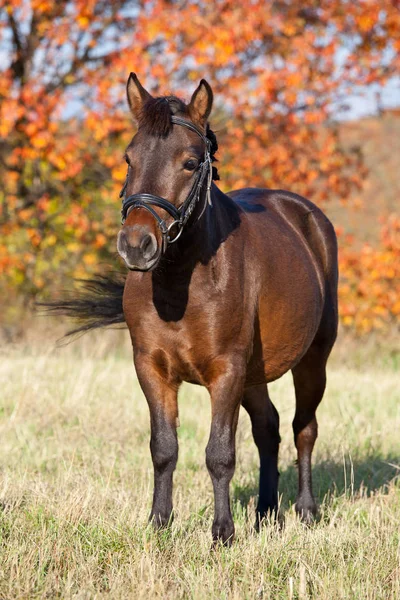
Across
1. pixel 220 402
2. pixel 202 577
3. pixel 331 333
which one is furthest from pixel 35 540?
pixel 331 333

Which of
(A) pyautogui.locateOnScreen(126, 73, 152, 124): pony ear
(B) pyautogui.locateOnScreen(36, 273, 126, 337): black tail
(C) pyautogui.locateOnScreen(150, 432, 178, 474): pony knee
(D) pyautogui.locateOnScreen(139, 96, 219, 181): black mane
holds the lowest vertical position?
(C) pyautogui.locateOnScreen(150, 432, 178, 474): pony knee

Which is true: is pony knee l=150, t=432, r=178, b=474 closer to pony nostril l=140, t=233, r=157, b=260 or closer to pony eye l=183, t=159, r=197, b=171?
pony nostril l=140, t=233, r=157, b=260

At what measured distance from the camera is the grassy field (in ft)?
10.6

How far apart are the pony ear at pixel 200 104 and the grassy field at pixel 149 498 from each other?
1952mm

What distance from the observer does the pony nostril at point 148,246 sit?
3.31m

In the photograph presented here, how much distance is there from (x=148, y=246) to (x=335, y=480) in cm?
299

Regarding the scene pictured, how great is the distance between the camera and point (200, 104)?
380 centimetres

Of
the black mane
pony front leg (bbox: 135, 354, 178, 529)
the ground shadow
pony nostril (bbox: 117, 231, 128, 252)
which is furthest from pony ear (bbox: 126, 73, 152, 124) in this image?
the ground shadow

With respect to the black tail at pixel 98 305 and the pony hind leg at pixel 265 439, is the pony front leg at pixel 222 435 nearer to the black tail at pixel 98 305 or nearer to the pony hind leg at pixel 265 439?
the pony hind leg at pixel 265 439

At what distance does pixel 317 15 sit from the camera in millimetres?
11234

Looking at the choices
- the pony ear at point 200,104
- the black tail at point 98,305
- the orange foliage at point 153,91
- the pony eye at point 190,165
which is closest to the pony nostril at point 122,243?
the pony eye at point 190,165

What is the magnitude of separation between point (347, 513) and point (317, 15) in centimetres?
863

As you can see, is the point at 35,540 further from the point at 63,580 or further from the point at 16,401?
the point at 16,401

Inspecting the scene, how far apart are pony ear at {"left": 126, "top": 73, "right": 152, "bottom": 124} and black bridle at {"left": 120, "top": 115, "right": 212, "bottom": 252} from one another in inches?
12.1
